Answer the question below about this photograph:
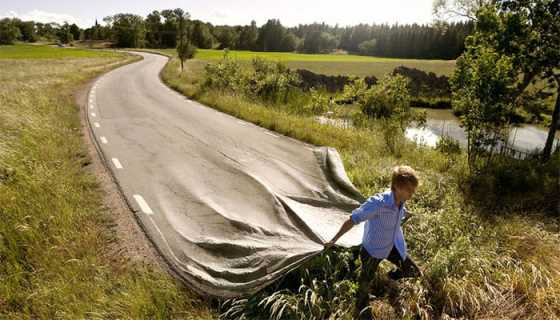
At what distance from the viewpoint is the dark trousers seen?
365 centimetres

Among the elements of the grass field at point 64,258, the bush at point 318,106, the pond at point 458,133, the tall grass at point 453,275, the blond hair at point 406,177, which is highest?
the blond hair at point 406,177

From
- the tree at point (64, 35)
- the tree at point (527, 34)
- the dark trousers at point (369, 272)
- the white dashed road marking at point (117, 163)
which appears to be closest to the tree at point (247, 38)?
the tree at point (64, 35)

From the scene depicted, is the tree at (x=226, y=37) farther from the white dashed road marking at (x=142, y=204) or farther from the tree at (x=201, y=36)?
the white dashed road marking at (x=142, y=204)

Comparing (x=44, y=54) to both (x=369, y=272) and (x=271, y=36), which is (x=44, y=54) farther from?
(x=369, y=272)

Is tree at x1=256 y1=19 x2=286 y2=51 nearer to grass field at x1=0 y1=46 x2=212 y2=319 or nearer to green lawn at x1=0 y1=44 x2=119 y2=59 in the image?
green lawn at x1=0 y1=44 x2=119 y2=59

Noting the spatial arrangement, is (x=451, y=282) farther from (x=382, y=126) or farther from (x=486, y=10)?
(x=382, y=126)

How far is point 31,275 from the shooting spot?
415 cm

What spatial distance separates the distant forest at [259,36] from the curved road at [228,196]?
85571 millimetres

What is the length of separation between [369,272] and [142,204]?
4.11 meters

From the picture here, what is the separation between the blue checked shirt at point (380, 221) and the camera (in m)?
3.59

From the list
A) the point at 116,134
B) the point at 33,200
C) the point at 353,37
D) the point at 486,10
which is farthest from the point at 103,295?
the point at 353,37

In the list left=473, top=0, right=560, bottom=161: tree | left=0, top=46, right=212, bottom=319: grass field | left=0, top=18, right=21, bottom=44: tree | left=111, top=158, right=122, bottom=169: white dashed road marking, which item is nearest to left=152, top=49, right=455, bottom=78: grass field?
left=473, top=0, right=560, bottom=161: tree

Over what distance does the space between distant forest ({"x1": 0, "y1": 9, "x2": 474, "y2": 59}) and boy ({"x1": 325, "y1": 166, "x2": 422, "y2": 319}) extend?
91.9m

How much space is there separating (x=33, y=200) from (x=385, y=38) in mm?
121644
